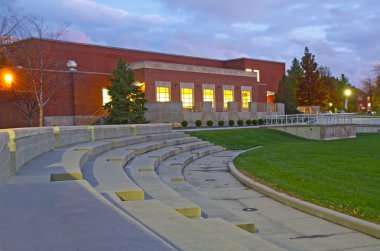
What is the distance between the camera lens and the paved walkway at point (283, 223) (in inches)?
249

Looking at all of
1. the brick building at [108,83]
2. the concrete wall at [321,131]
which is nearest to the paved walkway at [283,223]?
the concrete wall at [321,131]

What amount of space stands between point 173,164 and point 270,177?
13.3 ft

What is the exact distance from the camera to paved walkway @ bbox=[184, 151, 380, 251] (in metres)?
6.32

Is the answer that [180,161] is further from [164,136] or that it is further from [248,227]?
[248,227]

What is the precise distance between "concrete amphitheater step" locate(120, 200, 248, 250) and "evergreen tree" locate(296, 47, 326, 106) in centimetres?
6080

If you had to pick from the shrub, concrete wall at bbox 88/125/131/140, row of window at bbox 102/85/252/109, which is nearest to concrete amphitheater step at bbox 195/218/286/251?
concrete wall at bbox 88/125/131/140

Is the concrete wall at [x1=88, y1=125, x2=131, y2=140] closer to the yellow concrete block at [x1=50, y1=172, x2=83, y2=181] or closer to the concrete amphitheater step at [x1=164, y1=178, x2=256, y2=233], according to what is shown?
the concrete amphitheater step at [x1=164, y1=178, x2=256, y2=233]

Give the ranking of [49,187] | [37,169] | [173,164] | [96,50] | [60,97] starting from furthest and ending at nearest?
[96,50] → [60,97] → [173,164] → [37,169] → [49,187]

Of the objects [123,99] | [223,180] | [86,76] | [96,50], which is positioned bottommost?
[223,180]

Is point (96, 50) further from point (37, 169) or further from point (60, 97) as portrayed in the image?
point (37, 169)

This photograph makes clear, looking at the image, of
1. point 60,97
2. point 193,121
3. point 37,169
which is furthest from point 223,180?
point 60,97

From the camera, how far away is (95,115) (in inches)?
1649

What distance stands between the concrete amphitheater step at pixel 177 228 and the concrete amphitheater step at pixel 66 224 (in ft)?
0.79

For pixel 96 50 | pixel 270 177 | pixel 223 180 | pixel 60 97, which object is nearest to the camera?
pixel 270 177
